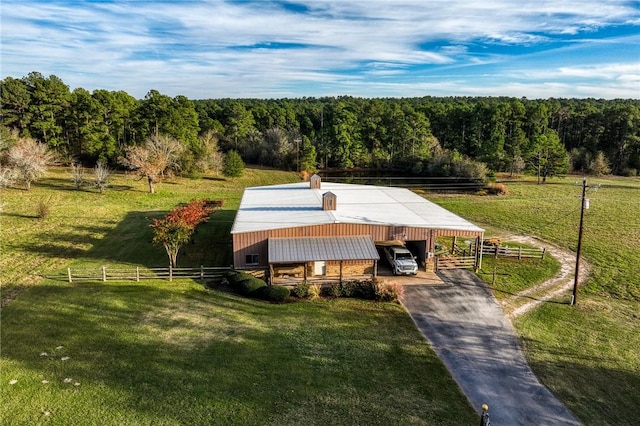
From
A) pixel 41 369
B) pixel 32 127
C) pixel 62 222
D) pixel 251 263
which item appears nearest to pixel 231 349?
pixel 41 369

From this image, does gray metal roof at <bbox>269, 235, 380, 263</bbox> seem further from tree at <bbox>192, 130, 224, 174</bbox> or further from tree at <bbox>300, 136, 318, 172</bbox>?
tree at <bbox>300, 136, 318, 172</bbox>

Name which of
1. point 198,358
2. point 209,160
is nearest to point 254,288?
point 198,358

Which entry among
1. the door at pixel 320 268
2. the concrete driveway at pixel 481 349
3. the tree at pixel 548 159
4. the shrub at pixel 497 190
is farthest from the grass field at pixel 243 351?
the tree at pixel 548 159

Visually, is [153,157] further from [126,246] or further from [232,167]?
A: [126,246]

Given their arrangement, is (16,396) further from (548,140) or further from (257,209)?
(548,140)

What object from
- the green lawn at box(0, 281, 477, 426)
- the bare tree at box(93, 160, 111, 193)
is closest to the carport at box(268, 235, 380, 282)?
the green lawn at box(0, 281, 477, 426)
